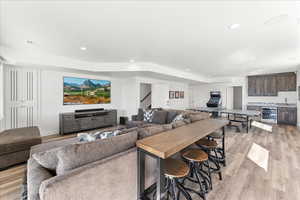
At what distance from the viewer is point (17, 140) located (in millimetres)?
2539

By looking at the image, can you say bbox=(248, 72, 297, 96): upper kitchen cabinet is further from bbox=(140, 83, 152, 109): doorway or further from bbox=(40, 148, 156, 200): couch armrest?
bbox=(40, 148, 156, 200): couch armrest

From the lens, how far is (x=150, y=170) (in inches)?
69.9

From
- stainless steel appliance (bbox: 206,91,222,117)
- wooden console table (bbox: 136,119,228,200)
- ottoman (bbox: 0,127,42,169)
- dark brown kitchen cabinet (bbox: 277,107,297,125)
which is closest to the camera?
wooden console table (bbox: 136,119,228,200)

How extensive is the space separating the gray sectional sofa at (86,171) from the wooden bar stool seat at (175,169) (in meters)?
0.39

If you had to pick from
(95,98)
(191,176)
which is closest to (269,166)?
(191,176)

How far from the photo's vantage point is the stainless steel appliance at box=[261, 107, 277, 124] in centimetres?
650

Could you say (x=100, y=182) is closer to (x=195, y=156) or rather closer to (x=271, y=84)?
(x=195, y=156)

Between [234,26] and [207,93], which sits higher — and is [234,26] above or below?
above

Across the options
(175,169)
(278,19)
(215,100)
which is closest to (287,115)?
(215,100)

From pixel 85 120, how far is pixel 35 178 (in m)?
3.81

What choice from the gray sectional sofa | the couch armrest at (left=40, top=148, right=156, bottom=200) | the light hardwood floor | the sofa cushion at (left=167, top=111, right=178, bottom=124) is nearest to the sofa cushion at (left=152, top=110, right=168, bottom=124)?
the sofa cushion at (left=167, top=111, right=178, bottom=124)

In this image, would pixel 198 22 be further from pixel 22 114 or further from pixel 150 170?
pixel 22 114

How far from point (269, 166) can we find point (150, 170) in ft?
8.10

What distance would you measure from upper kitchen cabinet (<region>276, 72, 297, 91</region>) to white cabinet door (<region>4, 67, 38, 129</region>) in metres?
10.0
